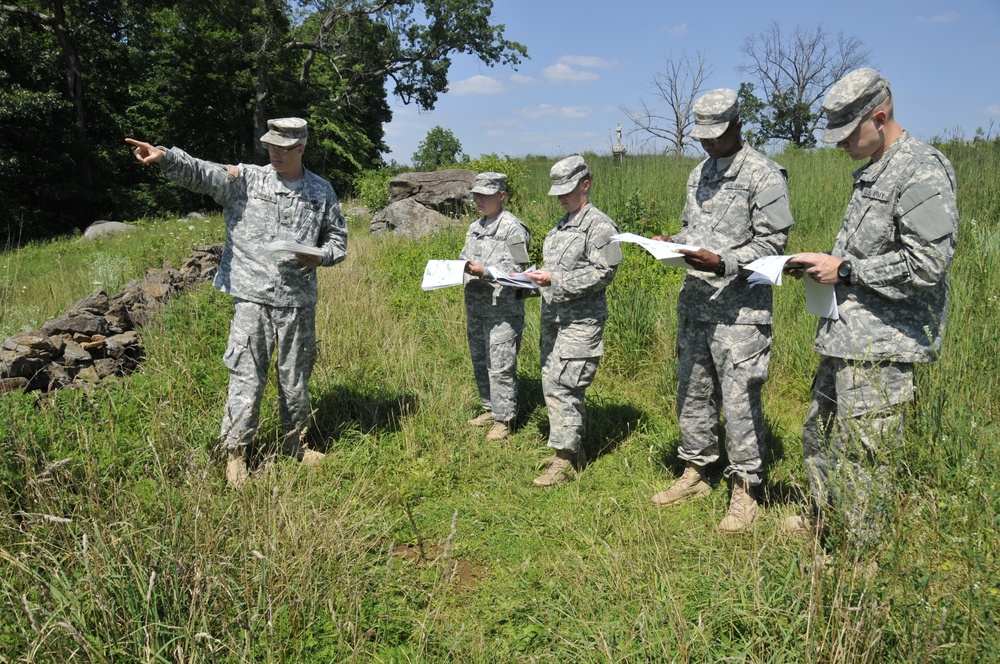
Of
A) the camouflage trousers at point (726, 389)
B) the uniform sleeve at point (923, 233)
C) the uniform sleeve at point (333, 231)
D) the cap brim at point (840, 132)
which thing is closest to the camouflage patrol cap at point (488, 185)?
the uniform sleeve at point (333, 231)

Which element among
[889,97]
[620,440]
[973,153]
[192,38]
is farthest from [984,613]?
[192,38]

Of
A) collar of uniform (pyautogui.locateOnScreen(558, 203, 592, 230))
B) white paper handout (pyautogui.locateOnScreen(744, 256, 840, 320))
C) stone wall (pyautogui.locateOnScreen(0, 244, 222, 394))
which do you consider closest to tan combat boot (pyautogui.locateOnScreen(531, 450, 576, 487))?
collar of uniform (pyautogui.locateOnScreen(558, 203, 592, 230))

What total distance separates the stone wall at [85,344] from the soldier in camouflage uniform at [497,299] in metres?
2.82

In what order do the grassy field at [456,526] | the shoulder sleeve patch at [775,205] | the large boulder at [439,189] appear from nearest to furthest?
the grassy field at [456,526] → the shoulder sleeve patch at [775,205] → the large boulder at [439,189]

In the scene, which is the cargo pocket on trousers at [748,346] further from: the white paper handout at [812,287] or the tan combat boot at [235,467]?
the tan combat boot at [235,467]

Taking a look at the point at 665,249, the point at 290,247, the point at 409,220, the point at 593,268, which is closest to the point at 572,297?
the point at 593,268

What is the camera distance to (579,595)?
2865 millimetres

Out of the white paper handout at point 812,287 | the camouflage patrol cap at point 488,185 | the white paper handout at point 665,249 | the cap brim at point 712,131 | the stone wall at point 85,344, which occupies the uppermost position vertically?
the cap brim at point 712,131

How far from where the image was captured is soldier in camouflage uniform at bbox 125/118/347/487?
4113 mm

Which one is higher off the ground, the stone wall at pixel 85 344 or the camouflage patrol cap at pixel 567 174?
the camouflage patrol cap at pixel 567 174

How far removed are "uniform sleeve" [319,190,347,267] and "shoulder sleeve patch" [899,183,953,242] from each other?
3.18 metres

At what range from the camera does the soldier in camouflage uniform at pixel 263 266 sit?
4113 mm

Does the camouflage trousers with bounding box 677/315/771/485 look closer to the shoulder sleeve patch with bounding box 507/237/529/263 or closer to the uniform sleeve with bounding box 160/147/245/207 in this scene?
the shoulder sleeve patch with bounding box 507/237/529/263

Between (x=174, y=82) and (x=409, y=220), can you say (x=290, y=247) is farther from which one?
(x=174, y=82)
